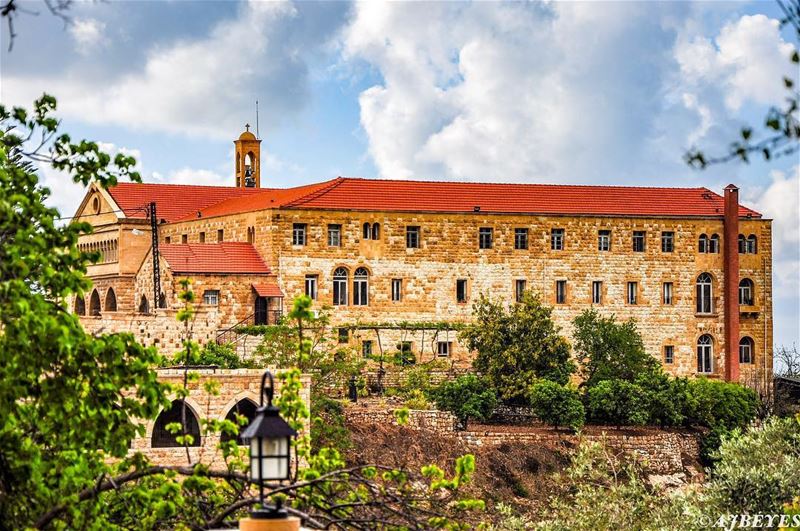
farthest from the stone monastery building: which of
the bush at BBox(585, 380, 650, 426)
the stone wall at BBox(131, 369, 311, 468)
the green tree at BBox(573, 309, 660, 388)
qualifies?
the stone wall at BBox(131, 369, 311, 468)

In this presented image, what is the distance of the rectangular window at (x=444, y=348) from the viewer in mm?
53750

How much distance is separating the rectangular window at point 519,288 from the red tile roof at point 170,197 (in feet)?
44.2

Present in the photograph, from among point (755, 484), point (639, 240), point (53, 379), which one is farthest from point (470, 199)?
point (53, 379)

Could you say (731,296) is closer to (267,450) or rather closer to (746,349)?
(746,349)

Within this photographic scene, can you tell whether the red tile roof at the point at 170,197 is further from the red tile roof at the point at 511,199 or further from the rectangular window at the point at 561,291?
the rectangular window at the point at 561,291

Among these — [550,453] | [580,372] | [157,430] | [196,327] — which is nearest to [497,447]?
[550,453]

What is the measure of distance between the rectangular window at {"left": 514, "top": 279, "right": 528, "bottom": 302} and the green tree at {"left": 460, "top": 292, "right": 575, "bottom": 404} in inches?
112

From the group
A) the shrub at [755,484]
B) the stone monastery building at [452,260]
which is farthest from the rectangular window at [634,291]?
the shrub at [755,484]

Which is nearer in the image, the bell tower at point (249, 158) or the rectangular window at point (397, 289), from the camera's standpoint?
the rectangular window at point (397, 289)

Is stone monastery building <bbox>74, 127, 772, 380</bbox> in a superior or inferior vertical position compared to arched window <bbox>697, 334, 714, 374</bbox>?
superior

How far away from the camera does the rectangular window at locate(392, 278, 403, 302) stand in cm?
5422

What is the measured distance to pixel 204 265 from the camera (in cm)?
5200

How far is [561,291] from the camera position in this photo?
2213 inches

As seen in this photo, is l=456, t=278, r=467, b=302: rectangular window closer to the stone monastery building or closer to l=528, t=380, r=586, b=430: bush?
the stone monastery building
